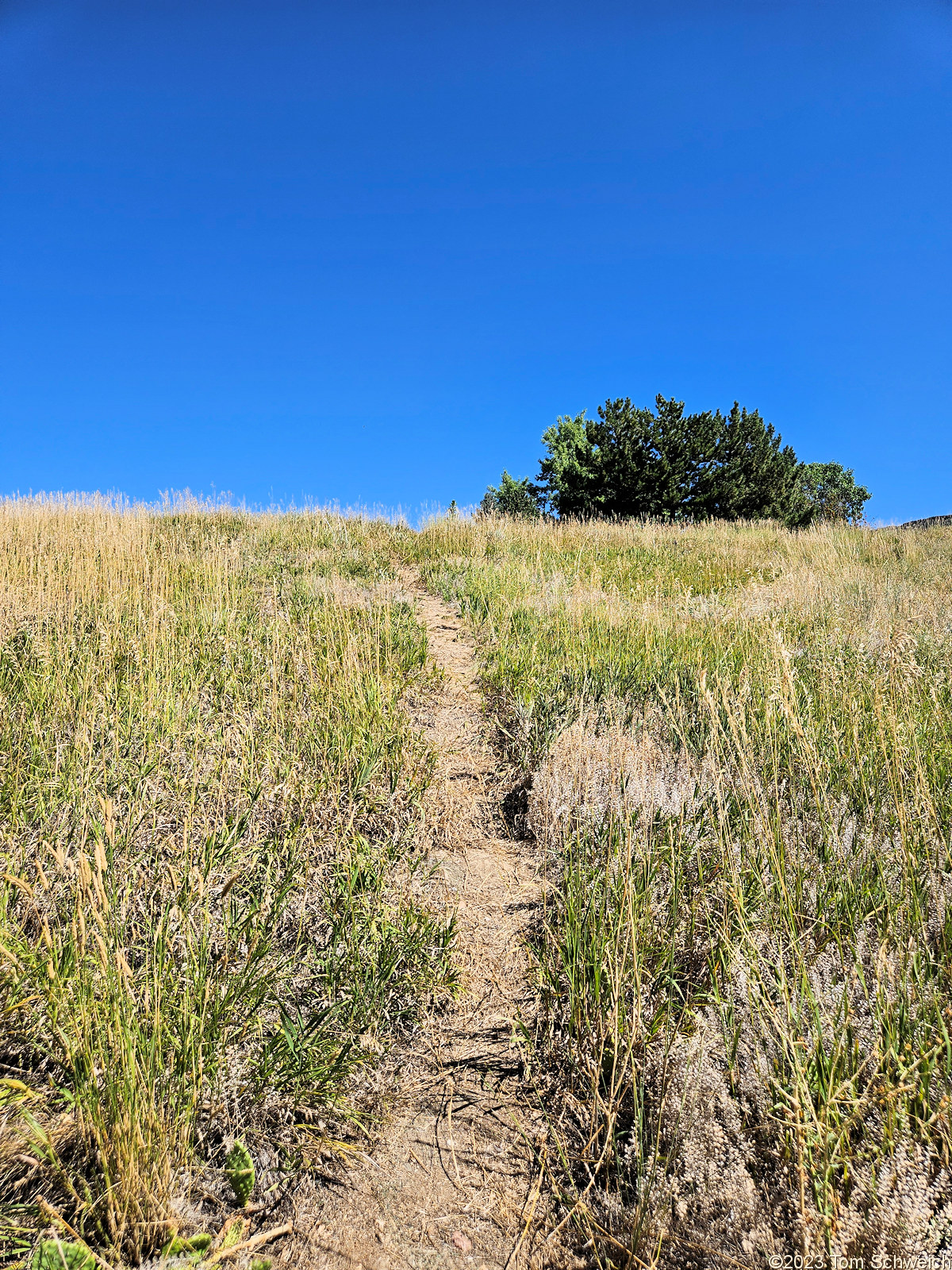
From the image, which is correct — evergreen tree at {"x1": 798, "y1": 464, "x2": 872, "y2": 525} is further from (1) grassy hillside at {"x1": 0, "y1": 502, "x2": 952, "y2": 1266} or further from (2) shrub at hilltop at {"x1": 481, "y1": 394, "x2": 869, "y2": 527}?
(1) grassy hillside at {"x1": 0, "y1": 502, "x2": 952, "y2": 1266}

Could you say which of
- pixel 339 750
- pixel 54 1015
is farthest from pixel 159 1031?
pixel 339 750

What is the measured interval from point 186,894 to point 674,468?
3043 centimetres

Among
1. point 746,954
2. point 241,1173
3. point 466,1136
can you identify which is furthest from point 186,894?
point 746,954

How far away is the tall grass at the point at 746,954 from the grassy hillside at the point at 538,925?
0.01 meters

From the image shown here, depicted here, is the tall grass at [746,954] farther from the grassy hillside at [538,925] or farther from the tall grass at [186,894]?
the tall grass at [186,894]

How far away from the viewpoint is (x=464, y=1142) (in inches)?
76.7

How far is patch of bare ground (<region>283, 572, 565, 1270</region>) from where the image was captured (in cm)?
166

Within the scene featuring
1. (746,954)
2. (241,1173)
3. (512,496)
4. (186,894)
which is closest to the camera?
(241,1173)

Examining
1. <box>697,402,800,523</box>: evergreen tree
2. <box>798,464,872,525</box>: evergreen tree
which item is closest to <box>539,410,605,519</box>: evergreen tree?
<box>697,402,800,523</box>: evergreen tree

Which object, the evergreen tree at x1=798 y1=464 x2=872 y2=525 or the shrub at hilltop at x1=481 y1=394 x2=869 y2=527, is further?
the evergreen tree at x1=798 y1=464 x2=872 y2=525

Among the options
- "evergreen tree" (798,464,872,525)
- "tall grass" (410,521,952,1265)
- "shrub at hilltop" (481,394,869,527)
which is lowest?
"tall grass" (410,521,952,1265)

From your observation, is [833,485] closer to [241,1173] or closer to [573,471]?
[573,471]

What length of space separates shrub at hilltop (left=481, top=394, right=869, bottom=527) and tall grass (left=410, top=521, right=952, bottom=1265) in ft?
78.7

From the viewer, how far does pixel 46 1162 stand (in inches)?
66.2
